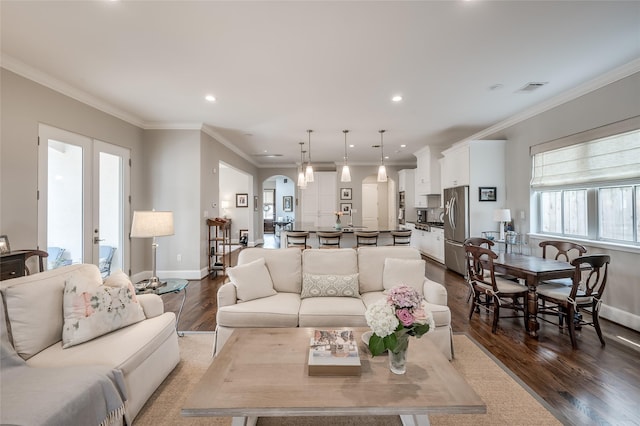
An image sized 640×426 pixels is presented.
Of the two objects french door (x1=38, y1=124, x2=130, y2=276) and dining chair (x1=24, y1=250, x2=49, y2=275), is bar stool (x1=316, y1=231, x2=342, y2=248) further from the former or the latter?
dining chair (x1=24, y1=250, x2=49, y2=275)

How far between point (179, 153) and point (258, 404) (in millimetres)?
4943

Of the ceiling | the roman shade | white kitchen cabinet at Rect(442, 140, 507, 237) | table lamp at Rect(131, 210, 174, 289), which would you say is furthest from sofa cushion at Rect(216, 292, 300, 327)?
white kitchen cabinet at Rect(442, 140, 507, 237)

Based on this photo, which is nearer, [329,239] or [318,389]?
[318,389]

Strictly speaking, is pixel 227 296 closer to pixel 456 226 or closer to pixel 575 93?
pixel 456 226

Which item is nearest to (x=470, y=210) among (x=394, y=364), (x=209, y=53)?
(x=394, y=364)

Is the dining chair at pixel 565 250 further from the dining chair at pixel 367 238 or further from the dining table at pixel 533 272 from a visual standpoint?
the dining chair at pixel 367 238

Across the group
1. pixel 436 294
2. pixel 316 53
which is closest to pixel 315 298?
pixel 436 294

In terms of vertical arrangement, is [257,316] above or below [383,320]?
below

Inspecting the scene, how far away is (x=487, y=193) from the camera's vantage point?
523 cm

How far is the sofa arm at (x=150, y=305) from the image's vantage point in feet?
7.77

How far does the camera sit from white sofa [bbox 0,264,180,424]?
1686 millimetres

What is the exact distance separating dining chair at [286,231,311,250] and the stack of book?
10.3 ft

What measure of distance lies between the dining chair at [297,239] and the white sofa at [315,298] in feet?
5.86

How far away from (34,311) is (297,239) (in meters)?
3.62
